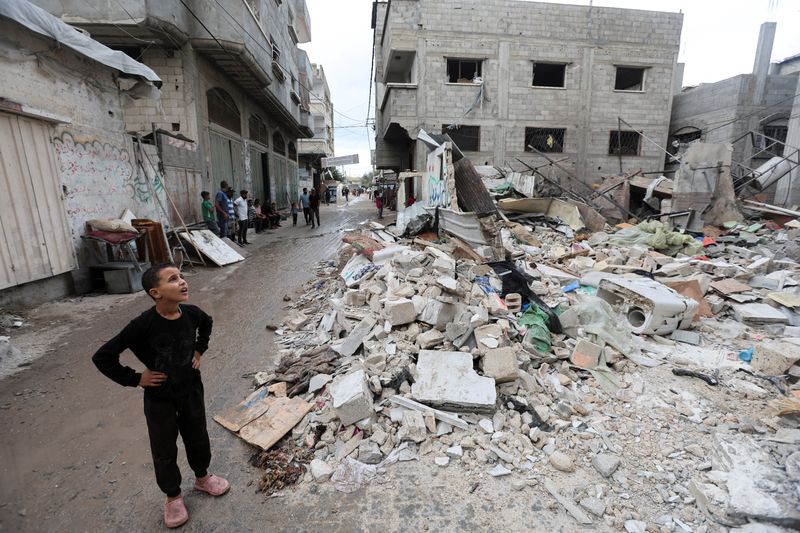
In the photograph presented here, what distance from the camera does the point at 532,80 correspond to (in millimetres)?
16188

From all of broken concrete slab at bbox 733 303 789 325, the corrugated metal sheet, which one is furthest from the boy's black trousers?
broken concrete slab at bbox 733 303 789 325

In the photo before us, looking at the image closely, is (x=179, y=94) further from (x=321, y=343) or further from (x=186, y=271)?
(x=321, y=343)

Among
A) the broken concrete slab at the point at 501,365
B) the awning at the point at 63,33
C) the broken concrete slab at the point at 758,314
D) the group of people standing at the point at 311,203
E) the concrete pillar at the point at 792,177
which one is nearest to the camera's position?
the broken concrete slab at the point at 501,365

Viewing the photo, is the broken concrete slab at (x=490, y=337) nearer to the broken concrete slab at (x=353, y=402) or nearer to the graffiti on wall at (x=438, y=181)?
the broken concrete slab at (x=353, y=402)

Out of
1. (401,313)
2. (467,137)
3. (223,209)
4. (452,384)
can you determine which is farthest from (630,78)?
(452,384)

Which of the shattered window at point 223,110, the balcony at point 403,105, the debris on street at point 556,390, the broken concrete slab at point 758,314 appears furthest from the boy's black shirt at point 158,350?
the balcony at point 403,105

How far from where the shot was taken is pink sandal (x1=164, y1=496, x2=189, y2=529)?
202 cm

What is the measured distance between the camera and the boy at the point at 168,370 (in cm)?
186

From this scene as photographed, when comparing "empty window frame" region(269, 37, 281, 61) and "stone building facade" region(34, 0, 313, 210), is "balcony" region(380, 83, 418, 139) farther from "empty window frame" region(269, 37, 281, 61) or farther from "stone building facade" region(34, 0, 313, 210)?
"stone building facade" region(34, 0, 313, 210)

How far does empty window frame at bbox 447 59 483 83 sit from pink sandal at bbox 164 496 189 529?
56.1ft

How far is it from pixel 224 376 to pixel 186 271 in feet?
16.5

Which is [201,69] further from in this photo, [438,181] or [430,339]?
[430,339]

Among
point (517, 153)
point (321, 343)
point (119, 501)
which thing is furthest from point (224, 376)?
point (517, 153)

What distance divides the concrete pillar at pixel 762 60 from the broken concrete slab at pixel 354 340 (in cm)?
1982
